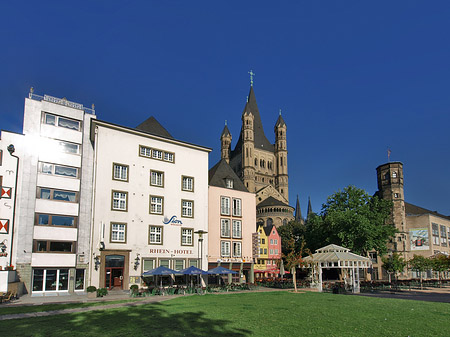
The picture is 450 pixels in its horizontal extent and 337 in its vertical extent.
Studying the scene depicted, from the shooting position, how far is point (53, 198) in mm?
35375

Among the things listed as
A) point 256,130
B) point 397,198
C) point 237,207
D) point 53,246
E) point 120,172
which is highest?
point 256,130

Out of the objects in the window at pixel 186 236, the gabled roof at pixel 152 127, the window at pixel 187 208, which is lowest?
the window at pixel 186 236

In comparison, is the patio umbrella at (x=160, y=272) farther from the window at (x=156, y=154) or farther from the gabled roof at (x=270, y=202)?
the gabled roof at (x=270, y=202)

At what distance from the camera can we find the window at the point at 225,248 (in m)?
46.7

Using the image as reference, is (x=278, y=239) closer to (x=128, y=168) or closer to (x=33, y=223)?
(x=128, y=168)

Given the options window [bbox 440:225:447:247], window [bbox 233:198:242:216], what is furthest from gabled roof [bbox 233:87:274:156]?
window [bbox 233:198:242:216]

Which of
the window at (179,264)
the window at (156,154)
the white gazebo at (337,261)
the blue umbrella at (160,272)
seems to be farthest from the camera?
the window at (156,154)

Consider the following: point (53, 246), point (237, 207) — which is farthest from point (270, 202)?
point (53, 246)

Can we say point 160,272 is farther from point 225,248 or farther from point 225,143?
point 225,143

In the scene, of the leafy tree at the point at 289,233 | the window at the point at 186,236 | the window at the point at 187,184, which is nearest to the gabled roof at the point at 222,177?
the window at the point at 187,184

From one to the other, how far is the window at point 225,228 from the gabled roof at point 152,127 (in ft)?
41.1

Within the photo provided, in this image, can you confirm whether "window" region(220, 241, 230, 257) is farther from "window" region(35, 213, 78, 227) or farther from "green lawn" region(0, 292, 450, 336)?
"green lawn" region(0, 292, 450, 336)

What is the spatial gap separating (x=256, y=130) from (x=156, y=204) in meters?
103

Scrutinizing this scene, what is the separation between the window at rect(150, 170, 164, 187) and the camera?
41.1 meters
